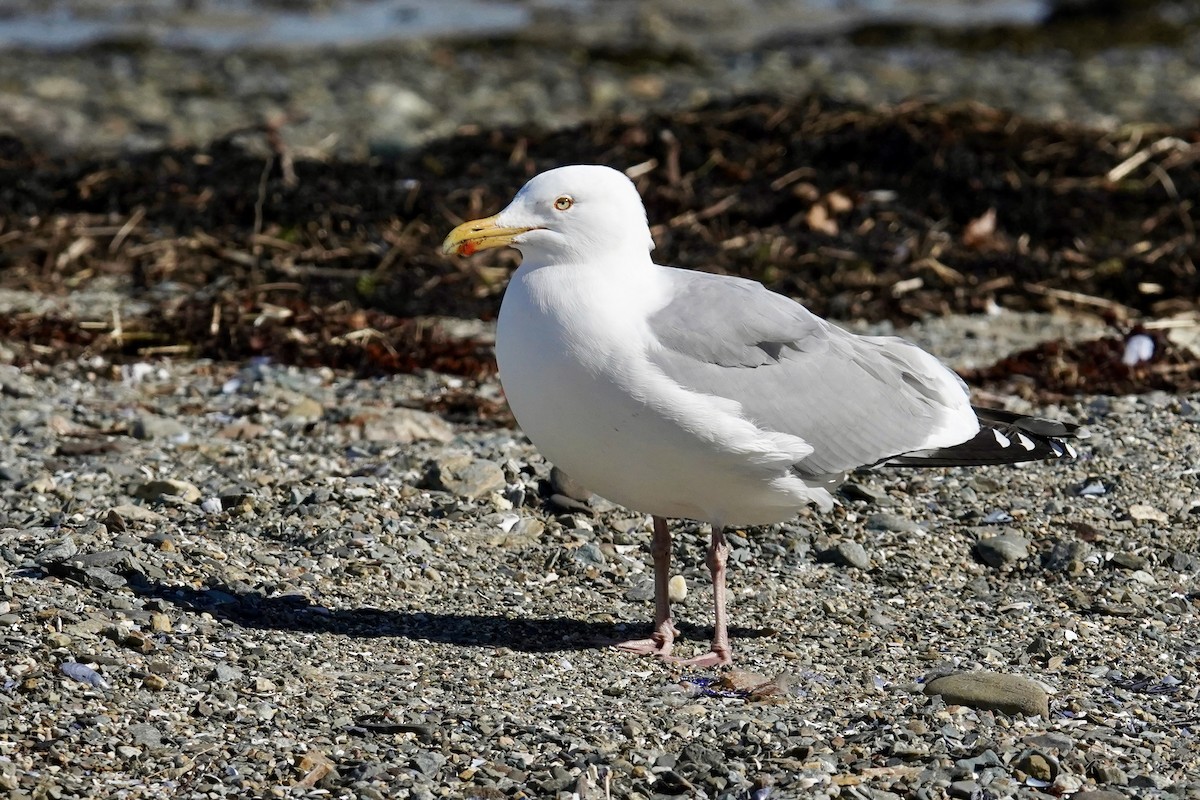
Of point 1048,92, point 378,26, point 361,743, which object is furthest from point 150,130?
point 361,743

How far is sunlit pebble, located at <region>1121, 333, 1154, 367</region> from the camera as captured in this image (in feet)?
24.6

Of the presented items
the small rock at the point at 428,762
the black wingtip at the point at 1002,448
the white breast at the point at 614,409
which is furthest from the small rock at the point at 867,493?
the small rock at the point at 428,762

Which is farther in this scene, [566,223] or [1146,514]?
[1146,514]

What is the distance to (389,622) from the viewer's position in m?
4.95

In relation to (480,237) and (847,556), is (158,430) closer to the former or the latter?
(480,237)

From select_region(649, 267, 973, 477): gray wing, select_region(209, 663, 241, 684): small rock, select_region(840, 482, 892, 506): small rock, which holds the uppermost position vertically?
select_region(649, 267, 973, 477): gray wing

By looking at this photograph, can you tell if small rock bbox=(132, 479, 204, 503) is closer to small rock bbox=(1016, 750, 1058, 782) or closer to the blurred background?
small rock bbox=(1016, 750, 1058, 782)

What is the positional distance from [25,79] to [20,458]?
12.1 meters

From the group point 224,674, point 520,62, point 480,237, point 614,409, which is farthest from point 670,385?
point 520,62

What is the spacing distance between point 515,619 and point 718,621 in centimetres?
68

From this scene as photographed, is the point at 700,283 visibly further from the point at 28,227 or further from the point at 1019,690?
the point at 28,227

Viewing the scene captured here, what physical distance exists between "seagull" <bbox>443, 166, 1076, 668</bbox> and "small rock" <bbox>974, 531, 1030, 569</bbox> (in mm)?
529

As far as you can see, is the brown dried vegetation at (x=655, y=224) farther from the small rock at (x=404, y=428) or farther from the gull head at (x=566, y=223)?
the gull head at (x=566, y=223)

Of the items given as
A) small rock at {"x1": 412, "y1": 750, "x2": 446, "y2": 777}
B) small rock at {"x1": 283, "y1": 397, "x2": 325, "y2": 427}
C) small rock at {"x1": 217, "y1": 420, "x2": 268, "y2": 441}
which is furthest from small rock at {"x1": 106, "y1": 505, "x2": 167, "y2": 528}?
small rock at {"x1": 412, "y1": 750, "x2": 446, "y2": 777}
